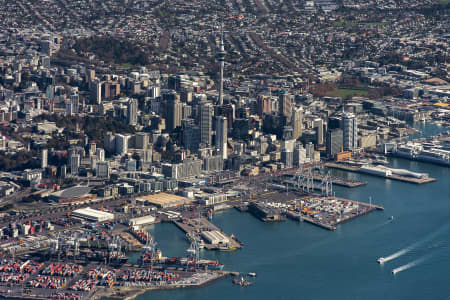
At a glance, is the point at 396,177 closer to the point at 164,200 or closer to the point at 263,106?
the point at 164,200

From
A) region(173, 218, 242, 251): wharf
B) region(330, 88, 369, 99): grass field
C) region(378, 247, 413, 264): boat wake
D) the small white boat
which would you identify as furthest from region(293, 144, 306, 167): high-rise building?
region(330, 88, 369, 99): grass field

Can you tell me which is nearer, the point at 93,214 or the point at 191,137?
the point at 93,214

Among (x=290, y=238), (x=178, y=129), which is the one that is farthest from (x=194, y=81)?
(x=290, y=238)

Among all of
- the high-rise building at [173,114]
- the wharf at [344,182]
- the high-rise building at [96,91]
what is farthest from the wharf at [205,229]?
the high-rise building at [96,91]

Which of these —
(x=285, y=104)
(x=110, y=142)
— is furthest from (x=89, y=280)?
(x=285, y=104)

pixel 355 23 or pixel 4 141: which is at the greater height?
pixel 355 23

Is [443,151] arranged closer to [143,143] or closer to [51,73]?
[143,143]

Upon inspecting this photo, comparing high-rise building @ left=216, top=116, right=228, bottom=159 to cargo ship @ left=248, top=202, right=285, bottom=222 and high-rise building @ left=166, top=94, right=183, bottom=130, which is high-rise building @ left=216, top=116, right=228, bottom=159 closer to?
high-rise building @ left=166, top=94, right=183, bottom=130
